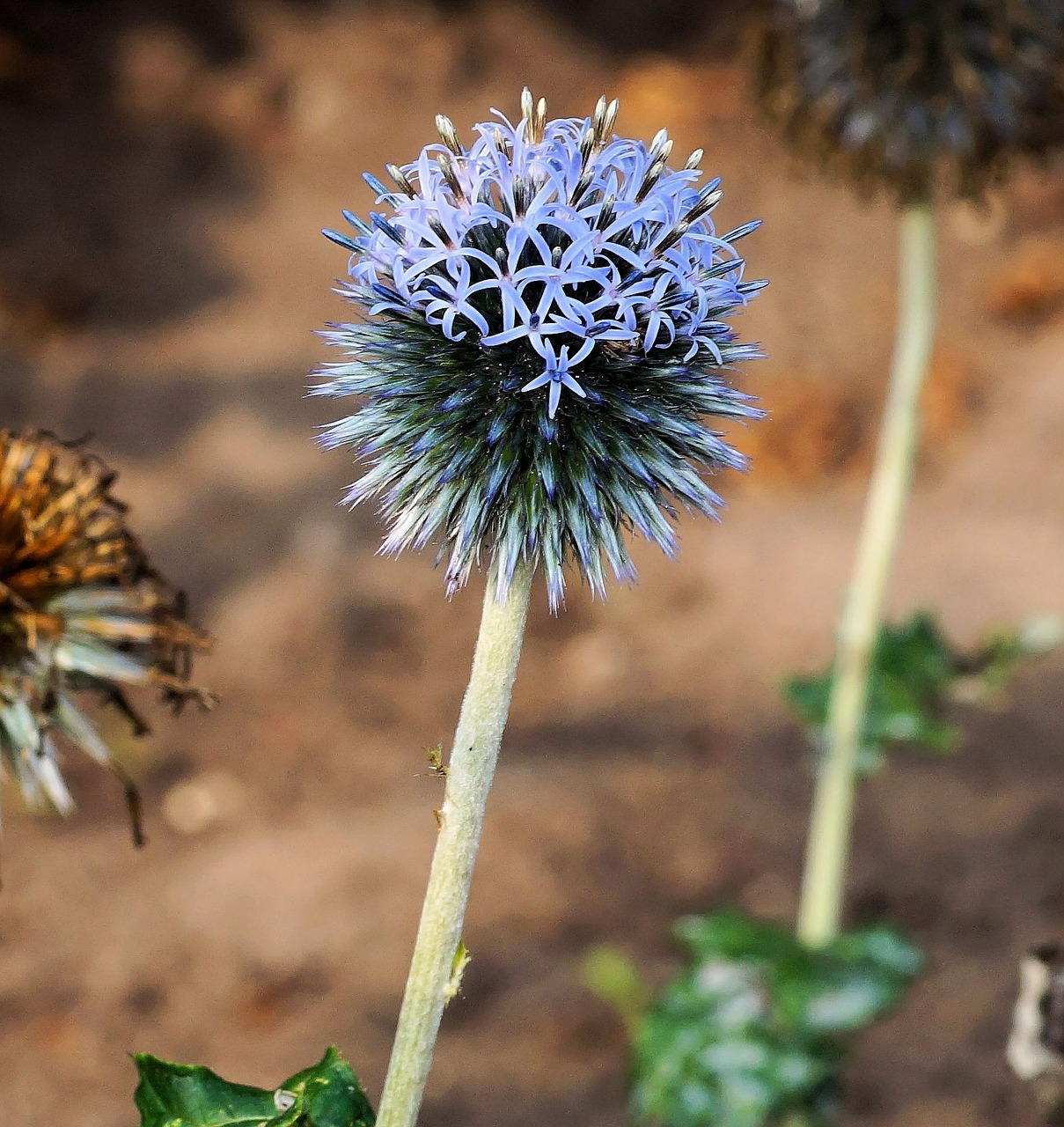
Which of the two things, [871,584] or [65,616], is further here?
[871,584]

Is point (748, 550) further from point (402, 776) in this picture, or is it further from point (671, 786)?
point (402, 776)

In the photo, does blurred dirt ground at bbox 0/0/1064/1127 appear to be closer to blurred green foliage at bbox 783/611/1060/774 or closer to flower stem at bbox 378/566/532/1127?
blurred green foliage at bbox 783/611/1060/774

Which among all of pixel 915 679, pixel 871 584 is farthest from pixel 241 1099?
pixel 915 679

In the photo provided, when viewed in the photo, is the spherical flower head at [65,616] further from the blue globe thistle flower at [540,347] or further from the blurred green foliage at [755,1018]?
the blurred green foliage at [755,1018]

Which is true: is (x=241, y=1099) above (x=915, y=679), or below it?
below

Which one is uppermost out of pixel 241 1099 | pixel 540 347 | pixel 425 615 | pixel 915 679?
pixel 425 615

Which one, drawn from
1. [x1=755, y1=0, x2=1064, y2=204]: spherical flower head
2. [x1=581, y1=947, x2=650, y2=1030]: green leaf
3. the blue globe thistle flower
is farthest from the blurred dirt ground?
the blue globe thistle flower

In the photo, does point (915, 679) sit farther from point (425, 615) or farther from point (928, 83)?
point (425, 615)

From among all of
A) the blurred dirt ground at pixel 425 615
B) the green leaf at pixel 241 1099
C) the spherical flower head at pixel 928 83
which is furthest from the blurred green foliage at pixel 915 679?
the green leaf at pixel 241 1099
